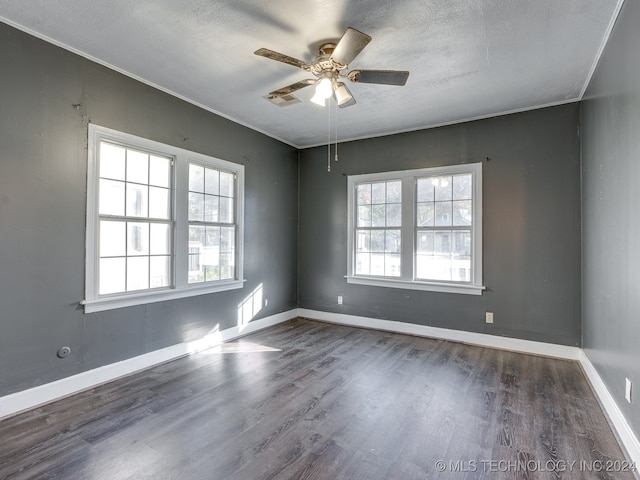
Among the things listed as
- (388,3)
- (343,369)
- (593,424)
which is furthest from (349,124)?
(593,424)

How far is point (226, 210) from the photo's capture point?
432 cm

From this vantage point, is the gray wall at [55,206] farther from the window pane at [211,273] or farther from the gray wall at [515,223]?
the gray wall at [515,223]

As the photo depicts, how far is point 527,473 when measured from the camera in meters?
1.87

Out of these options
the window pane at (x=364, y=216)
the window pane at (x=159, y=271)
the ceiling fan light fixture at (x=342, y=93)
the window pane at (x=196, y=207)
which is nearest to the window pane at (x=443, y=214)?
the window pane at (x=364, y=216)

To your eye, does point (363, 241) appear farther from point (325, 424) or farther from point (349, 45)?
point (349, 45)

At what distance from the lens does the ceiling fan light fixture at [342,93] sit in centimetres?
276

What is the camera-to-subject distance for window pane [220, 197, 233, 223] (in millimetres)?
4257

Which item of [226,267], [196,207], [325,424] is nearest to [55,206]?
[196,207]

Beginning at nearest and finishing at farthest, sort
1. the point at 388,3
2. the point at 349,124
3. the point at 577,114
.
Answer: the point at 388,3, the point at 577,114, the point at 349,124

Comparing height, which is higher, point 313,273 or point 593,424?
point 313,273

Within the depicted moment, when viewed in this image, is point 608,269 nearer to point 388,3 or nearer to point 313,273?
point 388,3

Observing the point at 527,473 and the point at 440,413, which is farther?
the point at 440,413

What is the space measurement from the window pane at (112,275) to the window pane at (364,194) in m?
3.27

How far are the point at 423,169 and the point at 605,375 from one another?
2.89 meters
